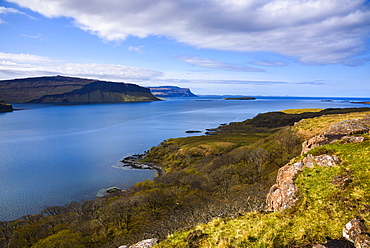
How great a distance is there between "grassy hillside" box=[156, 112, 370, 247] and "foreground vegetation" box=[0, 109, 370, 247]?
5 cm

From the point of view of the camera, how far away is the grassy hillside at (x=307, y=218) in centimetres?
1044

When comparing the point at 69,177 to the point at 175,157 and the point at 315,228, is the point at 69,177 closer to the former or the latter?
the point at 175,157

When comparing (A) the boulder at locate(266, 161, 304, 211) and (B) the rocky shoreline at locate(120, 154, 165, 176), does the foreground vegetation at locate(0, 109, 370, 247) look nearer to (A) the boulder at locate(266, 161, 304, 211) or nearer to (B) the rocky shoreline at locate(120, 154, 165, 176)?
(A) the boulder at locate(266, 161, 304, 211)

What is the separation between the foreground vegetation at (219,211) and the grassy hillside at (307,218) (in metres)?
0.05

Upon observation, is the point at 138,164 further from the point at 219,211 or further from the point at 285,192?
the point at 285,192

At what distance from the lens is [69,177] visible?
174ft

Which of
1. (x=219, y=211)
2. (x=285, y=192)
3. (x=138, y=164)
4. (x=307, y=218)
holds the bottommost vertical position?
(x=138, y=164)

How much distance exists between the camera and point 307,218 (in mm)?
11836

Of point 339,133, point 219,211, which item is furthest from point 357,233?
point 339,133

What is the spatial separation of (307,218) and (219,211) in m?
9.31

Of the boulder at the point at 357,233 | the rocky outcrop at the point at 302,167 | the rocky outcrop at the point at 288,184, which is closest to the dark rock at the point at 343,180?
the rocky outcrop at the point at 302,167

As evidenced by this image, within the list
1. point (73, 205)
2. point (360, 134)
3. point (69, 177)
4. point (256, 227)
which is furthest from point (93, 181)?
point (360, 134)

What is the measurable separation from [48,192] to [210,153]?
142 ft

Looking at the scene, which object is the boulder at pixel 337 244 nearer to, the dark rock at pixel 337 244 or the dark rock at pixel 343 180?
the dark rock at pixel 337 244
